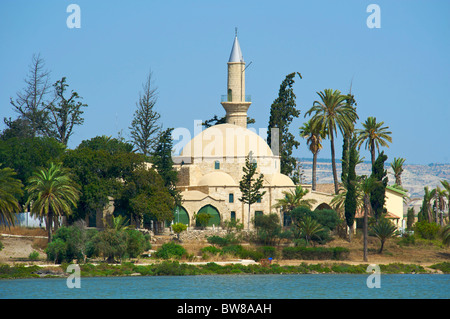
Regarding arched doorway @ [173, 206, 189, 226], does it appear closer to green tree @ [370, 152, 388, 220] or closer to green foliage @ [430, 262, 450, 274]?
green tree @ [370, 152, 388, 220]

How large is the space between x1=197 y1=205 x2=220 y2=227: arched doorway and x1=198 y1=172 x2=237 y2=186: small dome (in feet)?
7.71

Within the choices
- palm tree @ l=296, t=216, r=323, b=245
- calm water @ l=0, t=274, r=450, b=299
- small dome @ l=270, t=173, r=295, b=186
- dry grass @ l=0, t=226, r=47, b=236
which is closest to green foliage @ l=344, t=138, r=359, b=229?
palm tree @ l=296, t=216, r=323, b=245

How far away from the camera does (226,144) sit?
216 ft

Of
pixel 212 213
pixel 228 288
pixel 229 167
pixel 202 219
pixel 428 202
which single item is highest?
pixel 229 167

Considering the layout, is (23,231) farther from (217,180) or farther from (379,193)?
(379,193)

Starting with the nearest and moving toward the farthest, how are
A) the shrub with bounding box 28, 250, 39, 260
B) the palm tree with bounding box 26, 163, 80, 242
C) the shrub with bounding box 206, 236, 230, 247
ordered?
the shrub with bounding box 28, 250, 39, 260 < the palm tree with bounding box 26, 163, 80, 242 < the shrub with bounding box 206, 236, 230, 247

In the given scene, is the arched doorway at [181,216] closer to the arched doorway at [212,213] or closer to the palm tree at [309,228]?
the arched doorway at [212,213]

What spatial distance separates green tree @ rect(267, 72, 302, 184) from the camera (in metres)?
71.0

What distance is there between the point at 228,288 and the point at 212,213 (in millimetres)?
22056

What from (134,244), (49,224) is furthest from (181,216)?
(134,244)

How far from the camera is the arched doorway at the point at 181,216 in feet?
199

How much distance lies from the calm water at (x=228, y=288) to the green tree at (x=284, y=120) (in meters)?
26.8

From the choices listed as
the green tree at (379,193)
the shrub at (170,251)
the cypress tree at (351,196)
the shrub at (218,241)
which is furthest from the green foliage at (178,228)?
the green tree at (379,193)
